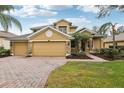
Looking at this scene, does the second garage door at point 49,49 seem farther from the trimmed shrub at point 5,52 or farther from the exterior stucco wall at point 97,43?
the trimmed shrub at point 5,52

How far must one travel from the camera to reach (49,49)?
24.5 m

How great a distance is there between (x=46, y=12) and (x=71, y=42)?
6.28 m

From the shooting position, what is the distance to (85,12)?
1944 cm

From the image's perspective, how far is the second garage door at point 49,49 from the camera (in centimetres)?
2436

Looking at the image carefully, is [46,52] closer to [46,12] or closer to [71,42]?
[71,42]

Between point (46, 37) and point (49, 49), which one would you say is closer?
point (49, 49)

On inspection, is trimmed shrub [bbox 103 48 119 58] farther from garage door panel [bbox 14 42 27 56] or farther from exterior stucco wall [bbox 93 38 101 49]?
garage door panel [bbox 14 42 27 56]

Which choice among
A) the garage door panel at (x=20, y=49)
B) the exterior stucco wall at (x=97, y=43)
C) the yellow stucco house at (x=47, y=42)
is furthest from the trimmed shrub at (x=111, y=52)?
the garage door panel at (x=20, y=49)

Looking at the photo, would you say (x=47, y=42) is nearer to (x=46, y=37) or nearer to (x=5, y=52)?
(x=46, y=37)

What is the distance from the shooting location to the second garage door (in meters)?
24.4

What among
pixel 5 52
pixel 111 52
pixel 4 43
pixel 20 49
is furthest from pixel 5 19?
pixel 4 43

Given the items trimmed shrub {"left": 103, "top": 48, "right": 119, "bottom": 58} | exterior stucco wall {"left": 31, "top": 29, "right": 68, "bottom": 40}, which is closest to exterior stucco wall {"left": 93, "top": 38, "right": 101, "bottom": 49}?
trimmed shrub {"left": 103, "top": 48, "right": 119, "bottom": 58}
